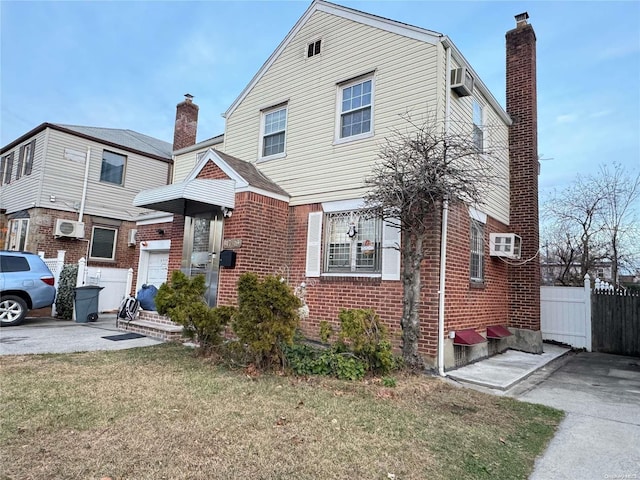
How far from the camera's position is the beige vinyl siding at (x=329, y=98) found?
7410mm

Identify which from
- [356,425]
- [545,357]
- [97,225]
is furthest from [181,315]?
[97,225]

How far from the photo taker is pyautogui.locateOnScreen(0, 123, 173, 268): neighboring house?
1420 cm

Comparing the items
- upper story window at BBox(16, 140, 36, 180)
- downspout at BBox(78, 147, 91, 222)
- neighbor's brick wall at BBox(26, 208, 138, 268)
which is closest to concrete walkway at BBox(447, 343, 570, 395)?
neighbor's brick wall at BBox(26, 208, 138, 268)

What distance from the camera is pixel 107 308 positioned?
12.7 metres

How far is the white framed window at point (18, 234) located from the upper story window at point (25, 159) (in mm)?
1958

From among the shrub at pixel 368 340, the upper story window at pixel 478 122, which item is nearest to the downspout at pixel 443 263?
the shrub at pixel 368 340

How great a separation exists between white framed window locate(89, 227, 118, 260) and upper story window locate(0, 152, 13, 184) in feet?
16.5

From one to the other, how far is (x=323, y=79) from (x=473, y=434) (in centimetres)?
776

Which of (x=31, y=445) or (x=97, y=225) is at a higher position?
(x=97, y=225)

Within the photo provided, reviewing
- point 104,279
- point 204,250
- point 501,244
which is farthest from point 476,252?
point 104,279

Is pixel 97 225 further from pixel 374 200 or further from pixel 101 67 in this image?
pixel 374 200

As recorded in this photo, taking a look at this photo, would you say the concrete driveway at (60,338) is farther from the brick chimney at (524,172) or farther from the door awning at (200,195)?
the brick chimney at (524,172)

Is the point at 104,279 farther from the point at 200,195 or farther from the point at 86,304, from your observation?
the point at 200,195

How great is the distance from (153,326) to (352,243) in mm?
4773
